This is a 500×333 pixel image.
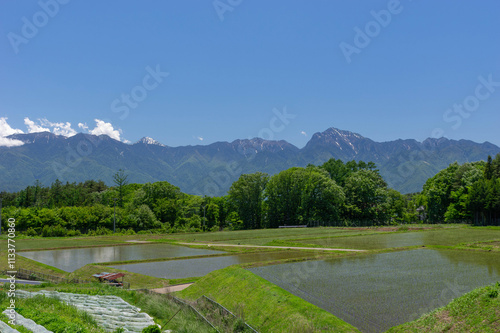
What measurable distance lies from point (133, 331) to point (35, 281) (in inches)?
886

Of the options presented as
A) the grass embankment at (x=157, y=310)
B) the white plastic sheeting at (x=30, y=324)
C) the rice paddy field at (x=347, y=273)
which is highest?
the white plastic sheeting at (x=30, y=324)

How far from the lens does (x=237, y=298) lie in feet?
66.1

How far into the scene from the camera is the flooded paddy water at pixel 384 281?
53.7 ft

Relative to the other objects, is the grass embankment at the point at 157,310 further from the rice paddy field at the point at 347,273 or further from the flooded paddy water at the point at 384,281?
the flooded paddy water at the point at 384,281

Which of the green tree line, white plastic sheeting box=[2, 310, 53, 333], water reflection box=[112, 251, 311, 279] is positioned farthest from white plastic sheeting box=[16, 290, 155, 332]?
the green tree line

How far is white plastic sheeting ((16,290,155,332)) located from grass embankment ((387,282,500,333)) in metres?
10.4

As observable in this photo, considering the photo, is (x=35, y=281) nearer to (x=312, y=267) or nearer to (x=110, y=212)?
(x=312, y=267)

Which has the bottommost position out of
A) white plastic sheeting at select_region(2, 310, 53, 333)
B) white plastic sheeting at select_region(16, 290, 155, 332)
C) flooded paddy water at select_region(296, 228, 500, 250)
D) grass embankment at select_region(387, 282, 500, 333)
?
flooded paddy water at select_region(296, 228, 500, 250)

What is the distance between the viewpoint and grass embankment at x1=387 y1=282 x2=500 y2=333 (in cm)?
1160

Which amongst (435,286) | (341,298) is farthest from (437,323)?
(435,286)

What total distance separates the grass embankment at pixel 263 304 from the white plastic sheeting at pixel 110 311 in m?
5.03

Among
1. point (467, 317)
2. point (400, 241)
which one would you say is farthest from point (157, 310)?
point (400, 241)

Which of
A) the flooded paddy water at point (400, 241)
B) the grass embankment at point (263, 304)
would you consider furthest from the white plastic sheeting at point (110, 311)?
the flooded paddy water at point (400, 241)

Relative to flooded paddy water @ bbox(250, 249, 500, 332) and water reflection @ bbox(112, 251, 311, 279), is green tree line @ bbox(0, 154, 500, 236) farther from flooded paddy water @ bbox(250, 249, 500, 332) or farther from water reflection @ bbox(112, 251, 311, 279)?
flooded paddy water @ bbox(250, 249, 500, 332)
